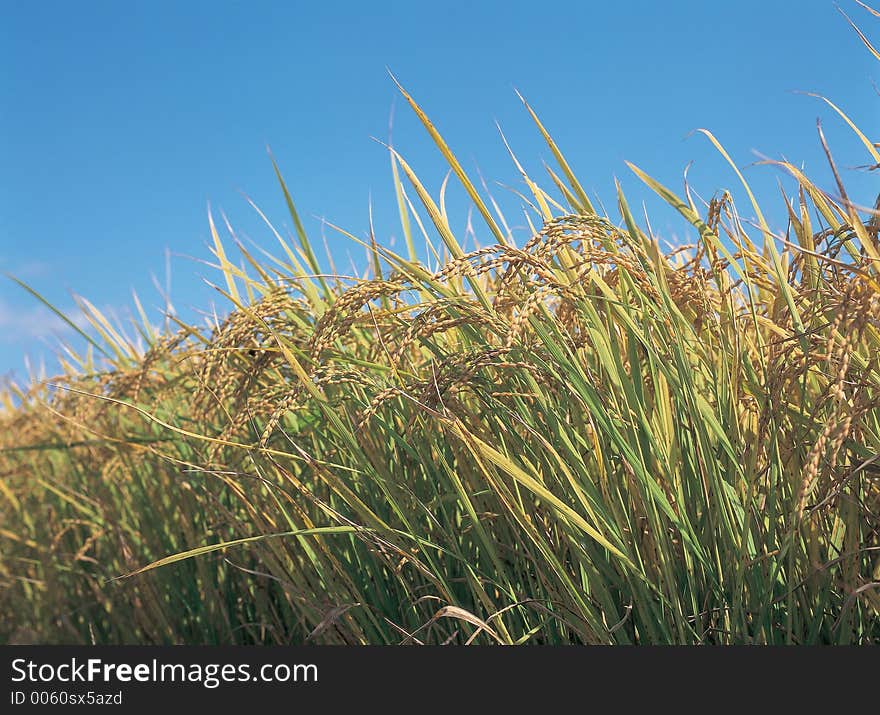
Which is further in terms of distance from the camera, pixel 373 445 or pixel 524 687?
pixel 373 445

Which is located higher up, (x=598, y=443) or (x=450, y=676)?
(x=598, y=443)

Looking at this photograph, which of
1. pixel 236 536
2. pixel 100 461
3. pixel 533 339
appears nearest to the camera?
pixel 533 339

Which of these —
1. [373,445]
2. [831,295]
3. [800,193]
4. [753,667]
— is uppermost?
[800,193]

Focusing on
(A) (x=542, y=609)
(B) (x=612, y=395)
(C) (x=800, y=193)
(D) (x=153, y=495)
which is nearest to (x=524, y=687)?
(A) (x=542, y=609)

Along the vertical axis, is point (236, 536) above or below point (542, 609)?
above

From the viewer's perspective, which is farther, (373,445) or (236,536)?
(236,536)

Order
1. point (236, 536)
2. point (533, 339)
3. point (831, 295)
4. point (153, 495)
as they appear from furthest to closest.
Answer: point (153, 495) < point (236, 536) < point (533, 339) < point (831, 295)

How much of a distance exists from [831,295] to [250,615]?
64.0 inches

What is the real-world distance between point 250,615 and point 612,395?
50.2 inches

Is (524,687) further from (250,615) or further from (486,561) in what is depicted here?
(250,615)

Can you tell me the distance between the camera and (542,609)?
4.07 feet

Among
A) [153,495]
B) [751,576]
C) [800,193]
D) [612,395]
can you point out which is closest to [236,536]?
[153,495]

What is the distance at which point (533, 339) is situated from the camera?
1372 mm

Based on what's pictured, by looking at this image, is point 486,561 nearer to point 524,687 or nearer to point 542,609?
point 542,609
